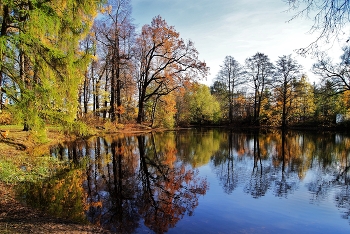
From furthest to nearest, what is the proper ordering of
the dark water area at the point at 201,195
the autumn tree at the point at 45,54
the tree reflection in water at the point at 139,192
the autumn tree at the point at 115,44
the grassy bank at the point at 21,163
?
the autumn tree at the point at 115,44
the grassy bank at the point at 21,163
the autumn tree at the point at 45,54
the tree reflection in water at the point at 139,192
the dark water area at the point at 201,195

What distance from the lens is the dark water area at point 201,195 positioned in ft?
19.8

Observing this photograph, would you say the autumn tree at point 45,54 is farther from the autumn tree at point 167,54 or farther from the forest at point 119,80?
the autumn tree at point 167,54

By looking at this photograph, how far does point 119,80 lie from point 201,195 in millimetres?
23890

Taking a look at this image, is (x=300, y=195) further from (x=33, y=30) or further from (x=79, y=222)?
(x=33, y=30)

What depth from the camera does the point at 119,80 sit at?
97.5 feet

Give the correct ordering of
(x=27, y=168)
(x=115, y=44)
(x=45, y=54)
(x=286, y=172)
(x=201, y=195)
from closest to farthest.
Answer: (x=45, y=54)
(x=201, y=195)
(x=27, y=168)
(x=286, y=172)
(x=115, y=44)

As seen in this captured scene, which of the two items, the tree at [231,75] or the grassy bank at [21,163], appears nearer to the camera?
the grassy bank at [21,163]

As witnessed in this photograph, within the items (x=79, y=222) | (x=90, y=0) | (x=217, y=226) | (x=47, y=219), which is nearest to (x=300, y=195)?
(x=217, y=226)

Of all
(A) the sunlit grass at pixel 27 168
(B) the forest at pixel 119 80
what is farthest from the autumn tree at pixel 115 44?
(A) the sunlit grass at pixel 27 168

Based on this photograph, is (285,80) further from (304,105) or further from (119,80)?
(119,80)

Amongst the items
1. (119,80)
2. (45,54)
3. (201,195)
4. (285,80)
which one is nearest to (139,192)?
(201,195)

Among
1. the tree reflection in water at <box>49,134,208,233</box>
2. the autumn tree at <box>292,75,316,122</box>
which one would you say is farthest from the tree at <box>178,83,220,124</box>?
the tree reflection in water at <box>49,134,208,233</box>

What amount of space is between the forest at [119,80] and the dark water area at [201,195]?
266 centimetres

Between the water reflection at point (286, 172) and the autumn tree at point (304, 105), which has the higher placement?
the autumn tree at point (304, 105)
